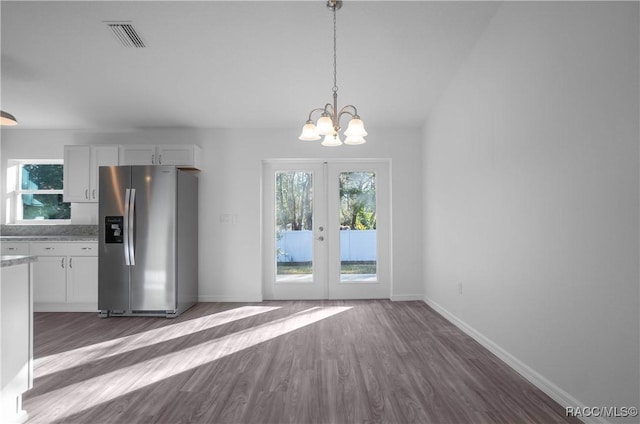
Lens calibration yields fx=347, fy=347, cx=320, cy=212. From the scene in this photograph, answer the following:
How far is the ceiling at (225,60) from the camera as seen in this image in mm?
2904

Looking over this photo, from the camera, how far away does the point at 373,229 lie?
5188mm

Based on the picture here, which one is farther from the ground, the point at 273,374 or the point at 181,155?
the point at 181,155

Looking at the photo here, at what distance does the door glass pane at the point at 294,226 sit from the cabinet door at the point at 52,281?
273 cm

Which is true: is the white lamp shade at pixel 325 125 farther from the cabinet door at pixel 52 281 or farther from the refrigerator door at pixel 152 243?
the cabinet door at pixel 52 281

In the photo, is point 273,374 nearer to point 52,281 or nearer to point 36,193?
point 52,281

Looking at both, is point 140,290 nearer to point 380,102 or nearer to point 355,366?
point 355,366

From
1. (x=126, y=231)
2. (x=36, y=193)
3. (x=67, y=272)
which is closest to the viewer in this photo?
(x=126, y=231)

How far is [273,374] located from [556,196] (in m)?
2.27

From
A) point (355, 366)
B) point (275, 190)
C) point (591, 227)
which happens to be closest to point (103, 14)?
point (275, 190)

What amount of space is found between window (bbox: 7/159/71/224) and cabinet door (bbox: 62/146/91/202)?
0.56m

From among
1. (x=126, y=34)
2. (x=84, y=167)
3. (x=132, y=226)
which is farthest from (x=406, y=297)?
(x=84, y=167)

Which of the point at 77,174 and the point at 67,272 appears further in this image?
the point at 77,174

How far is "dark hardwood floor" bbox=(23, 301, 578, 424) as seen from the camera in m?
2.03

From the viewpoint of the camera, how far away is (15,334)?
194cm
